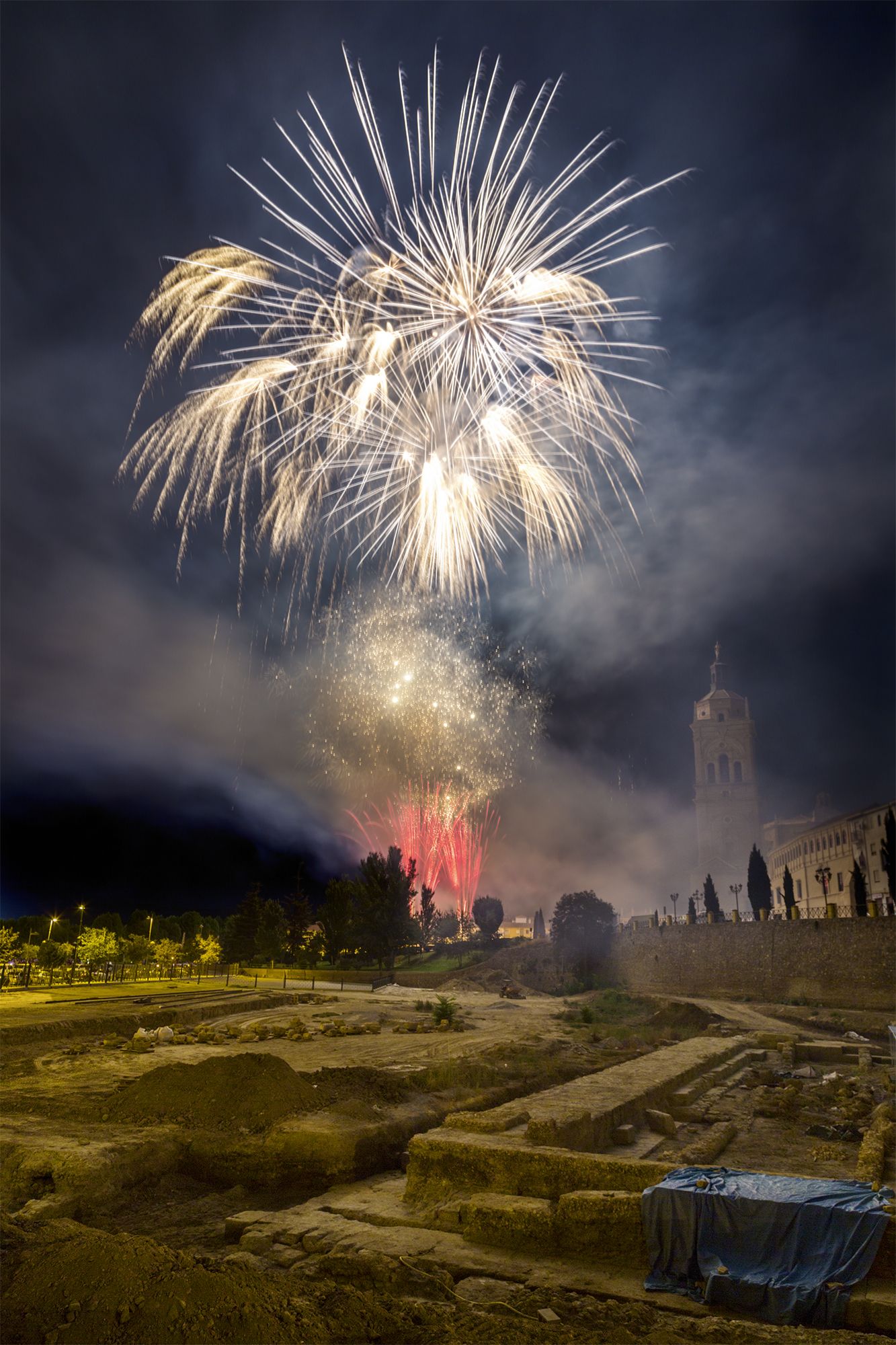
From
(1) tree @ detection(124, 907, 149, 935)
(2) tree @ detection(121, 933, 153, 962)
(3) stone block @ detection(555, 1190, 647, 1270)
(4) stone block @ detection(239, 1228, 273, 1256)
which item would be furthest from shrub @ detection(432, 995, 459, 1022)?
(1) tree @ detection(124, 907, 149, 935)

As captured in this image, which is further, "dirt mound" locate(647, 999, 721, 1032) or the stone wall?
the stone wall

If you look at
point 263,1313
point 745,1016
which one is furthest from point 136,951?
point 263,1313

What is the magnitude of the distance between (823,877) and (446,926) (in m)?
33.7

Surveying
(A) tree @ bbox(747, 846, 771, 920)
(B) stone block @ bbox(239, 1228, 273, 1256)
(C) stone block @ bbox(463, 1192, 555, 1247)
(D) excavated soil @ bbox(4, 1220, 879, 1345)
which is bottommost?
(B) stone block @ bbox(239, 1228, 273, 1256)

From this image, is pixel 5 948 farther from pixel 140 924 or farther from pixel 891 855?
pixel 891 855

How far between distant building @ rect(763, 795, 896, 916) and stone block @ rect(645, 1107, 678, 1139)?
134 ft

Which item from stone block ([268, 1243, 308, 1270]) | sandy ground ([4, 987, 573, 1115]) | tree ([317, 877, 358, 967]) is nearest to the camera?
stone block ([268, 1243, 308, 1270])

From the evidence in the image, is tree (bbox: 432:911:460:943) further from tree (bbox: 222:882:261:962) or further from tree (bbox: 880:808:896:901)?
tree (bbox: 880:808:896:901)

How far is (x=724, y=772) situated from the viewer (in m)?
83.2

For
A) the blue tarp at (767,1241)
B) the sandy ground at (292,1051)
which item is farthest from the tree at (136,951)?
the blue tarp at (767,1241)

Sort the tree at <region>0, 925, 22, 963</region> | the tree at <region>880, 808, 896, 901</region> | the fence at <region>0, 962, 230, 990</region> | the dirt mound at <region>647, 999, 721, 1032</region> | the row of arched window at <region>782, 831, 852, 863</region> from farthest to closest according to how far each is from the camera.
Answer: the row of arched window at <region>782, 831, 852, 863</region> → the tree at <region>880, 808, 896, 901</region> → the tree at <region>0, 925, 22, 963</region> → the fence at <region>0, 962, 230, 990</region> → the dirt mound at <region>647, 999, 721, 1032</region>

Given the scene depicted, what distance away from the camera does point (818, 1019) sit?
26297 millimetres

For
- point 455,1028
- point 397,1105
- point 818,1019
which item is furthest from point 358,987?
point 397,1105

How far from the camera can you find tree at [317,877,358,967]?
47.9 meters
